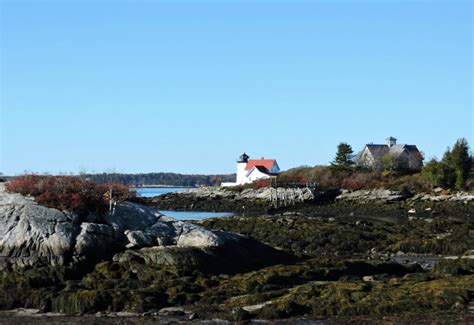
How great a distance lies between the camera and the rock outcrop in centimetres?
2292

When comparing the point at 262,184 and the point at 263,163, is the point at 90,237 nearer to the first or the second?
the point at 262,184

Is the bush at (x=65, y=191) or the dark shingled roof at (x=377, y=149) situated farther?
the dark shingled roof at (x=377, y=149)

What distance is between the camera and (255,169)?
4535 inches

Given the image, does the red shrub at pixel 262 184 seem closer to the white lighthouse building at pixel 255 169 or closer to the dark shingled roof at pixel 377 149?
the white lighthouse building at pixel 255 169

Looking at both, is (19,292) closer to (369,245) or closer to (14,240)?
(14,240)

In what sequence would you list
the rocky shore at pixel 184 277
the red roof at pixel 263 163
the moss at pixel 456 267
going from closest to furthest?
1. the rocky shore at pixel 184 277
2. the moss at pixel 456 267
3. the red roof at pixel 263 163

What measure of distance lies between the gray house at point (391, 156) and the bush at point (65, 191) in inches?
2915

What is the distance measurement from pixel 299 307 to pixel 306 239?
57.8 ft

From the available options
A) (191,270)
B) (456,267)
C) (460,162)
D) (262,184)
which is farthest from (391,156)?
(191,270)

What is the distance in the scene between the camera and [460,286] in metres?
20.2

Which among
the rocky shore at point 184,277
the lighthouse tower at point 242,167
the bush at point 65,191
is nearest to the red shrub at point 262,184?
the lighthouse tower at point 242,167

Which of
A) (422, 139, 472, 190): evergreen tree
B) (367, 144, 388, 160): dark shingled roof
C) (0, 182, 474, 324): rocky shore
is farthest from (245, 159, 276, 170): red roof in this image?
(0, 182, 474, 324): rocky shore

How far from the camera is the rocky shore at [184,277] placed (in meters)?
18.4

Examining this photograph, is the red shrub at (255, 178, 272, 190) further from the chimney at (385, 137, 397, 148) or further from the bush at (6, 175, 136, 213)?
the bush at (6, 175, 136, 213)
